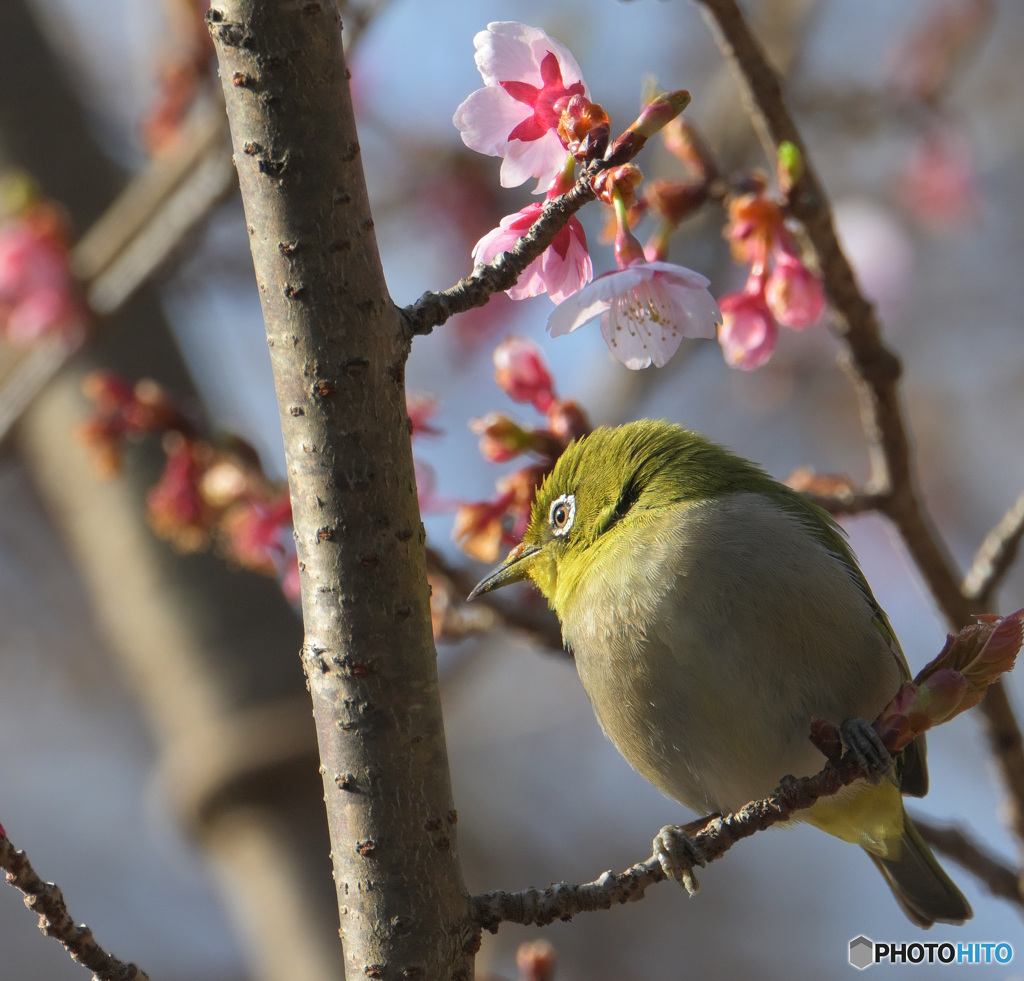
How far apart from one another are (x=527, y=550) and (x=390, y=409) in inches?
61.2

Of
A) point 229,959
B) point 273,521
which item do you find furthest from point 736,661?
point 229,959

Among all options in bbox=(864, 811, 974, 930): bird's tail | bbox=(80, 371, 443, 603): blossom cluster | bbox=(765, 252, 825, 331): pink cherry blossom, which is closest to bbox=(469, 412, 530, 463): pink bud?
bbox=(80, 371, 443, 603): blossom cluster

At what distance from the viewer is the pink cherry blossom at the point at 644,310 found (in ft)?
6.63

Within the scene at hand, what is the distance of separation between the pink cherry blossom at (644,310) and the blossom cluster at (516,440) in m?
0.73

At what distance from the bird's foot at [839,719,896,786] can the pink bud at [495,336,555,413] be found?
51.7 inches

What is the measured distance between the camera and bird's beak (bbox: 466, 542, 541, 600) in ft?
10.7

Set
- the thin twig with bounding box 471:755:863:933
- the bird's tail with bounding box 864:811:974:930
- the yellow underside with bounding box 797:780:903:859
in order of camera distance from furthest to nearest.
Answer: the bird's tail with bounding box 864:811:974:930 → the yellow underside with bounding box 797:780:903:859 → the thin twig with bounding box 471:755:863:933

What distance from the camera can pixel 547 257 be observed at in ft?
6.86

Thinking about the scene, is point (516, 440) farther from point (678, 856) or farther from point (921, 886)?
point (921, 886)

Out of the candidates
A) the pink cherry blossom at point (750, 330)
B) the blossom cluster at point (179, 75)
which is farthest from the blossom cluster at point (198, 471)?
the blossom cluster at point (179, 75)

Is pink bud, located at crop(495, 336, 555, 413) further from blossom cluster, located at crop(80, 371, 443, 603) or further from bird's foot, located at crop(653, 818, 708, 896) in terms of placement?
bird's foot, located at crop(653, 818, 708, 896)

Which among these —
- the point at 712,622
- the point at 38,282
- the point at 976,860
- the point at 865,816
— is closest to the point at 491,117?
the point at 712,622

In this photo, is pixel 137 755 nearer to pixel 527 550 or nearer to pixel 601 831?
pixel 601 831

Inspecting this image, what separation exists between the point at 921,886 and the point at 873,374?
169cm
